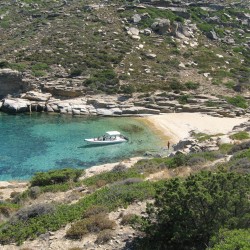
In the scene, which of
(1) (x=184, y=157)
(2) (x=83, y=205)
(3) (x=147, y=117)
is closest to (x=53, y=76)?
(3) (x=147, y=117)

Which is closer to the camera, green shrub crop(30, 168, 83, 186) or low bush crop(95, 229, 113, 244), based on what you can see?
low bush crop(95, 229, 113, 244)

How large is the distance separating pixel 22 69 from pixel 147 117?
19.7m

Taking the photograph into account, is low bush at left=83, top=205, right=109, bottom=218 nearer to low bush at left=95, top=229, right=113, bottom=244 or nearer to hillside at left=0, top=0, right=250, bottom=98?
low bush at left=95, top=229, right=113, bottom=244

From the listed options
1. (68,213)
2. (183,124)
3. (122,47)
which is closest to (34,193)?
(68,213)

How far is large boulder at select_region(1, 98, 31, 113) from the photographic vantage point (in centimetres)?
4562

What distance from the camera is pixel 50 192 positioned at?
17172 millimetres

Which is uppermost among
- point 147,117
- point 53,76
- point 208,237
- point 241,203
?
point 241,203

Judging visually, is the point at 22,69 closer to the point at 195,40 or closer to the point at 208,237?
the point at 195,40

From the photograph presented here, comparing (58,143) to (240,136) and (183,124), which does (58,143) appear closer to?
(183,124)

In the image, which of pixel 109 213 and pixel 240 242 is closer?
pixel 240 242

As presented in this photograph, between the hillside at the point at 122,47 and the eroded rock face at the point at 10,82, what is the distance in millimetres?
422

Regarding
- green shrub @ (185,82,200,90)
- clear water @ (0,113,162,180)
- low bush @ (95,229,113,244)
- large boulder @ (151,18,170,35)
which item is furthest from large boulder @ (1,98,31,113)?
low bush @ (95,229,113,244)

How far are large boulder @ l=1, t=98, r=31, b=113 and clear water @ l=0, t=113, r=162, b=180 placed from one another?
1.25 m

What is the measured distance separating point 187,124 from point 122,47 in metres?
23.1
